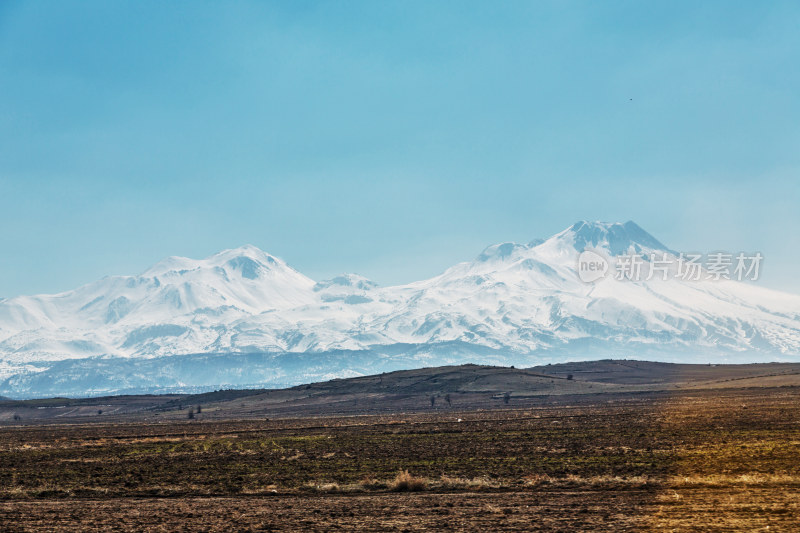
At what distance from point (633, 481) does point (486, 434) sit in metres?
33.5

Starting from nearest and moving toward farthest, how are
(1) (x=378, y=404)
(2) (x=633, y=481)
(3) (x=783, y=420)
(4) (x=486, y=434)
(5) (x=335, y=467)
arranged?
(2) (x=633, y=481) → (5) (x=335, y=467) → (3) (x=783, y=420) → (4) (x=486, y=434) → (1) (x=378, y=404)

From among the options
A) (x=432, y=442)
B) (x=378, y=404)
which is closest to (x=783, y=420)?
(x=432, y=442)

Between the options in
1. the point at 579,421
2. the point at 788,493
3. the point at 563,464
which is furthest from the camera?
the point at 579,421

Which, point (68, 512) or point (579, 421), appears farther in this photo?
point (579, 421)

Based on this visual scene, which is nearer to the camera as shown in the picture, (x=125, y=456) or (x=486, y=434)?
(x=125, y=456)

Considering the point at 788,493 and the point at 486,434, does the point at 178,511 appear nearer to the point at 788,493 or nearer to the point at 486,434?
the point at 788,493

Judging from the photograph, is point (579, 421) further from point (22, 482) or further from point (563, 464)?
point (22, 482)

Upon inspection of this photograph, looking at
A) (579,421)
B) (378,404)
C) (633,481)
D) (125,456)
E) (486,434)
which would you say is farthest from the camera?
(378,404)

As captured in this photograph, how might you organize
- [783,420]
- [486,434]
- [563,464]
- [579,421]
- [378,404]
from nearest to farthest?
[563,464], [783,420], [486,434], [579,421], [378,404]

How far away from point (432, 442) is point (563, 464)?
68.2 ft

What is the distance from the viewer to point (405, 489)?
35562 mm

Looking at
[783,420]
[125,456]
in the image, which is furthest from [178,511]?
[783,420]

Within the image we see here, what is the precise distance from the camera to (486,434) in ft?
221

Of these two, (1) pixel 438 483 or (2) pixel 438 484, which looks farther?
(1) pixel 438 483
